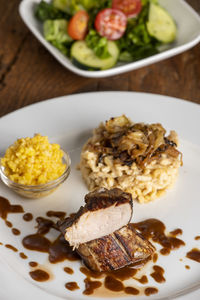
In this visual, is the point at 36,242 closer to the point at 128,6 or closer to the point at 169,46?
the point at 169,46

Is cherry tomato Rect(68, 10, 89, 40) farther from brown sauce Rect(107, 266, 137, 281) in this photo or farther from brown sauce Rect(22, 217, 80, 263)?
brown sauce Rect(107, 266, 137, 281)

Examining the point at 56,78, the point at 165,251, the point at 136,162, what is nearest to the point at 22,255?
the point at 165,251

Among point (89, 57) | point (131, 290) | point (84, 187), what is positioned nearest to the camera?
point (131, 290)

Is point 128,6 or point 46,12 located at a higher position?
point 46,12

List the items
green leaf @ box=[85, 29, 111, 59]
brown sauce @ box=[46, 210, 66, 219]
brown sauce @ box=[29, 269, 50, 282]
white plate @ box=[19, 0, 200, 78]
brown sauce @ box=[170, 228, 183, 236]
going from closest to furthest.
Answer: brown sauce @ box=[29, 269, 50, 282] < brown sauce @ box=[170, 228, 183, 236] < brown sauce @ box=[46, 210, 66, 219] < white plate @ box=[19, 0, 200, 78] < green leaf @ box=[85, 29, 111, 59]

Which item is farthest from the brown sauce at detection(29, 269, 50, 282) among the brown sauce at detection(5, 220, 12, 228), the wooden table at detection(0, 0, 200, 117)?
the wooden table at detection(0, 0, 200, 117)

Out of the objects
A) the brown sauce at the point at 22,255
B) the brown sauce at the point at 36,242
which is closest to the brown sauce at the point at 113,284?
the brown sauce at the point at 36,242
